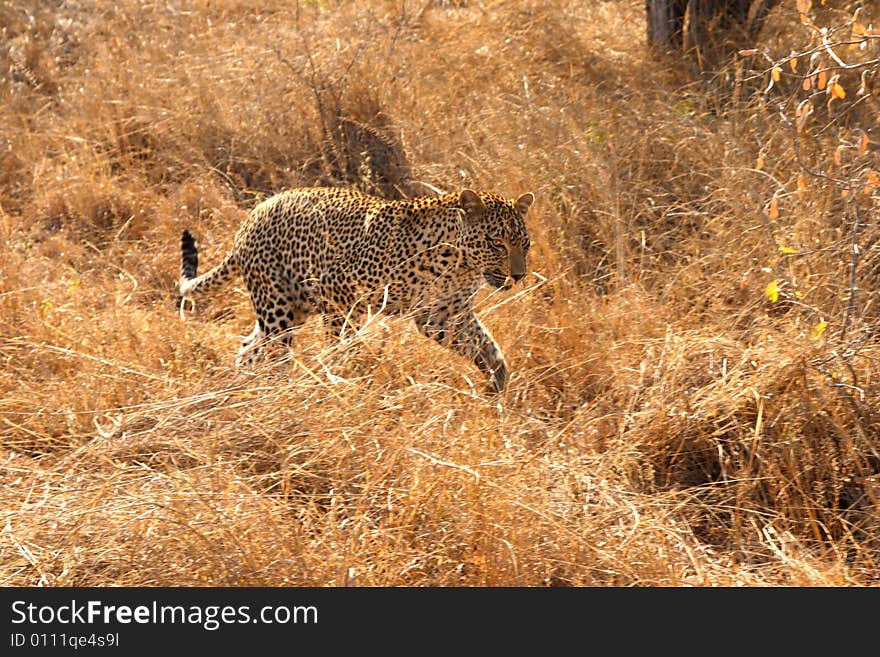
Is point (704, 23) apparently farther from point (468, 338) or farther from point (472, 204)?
point (468, 338)

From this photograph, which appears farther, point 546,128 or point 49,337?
point 546,128

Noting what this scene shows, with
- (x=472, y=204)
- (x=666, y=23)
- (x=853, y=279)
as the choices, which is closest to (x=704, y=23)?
(x=666, y=23)

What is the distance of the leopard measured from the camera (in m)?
6.15

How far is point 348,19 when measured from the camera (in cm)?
1025

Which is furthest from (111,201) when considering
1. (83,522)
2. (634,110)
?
(83,522)

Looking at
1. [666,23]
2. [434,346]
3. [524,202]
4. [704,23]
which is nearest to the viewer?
[434,346]

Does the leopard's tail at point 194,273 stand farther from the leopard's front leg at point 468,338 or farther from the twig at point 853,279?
the twig at point 853,279

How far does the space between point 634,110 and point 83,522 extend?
16.3 feet

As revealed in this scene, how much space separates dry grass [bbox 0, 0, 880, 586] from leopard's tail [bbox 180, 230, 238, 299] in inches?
8.2

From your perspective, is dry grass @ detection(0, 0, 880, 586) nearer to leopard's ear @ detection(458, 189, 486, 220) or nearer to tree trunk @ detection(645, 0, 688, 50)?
tree trunk @ detection(645, 0, 688, 50)

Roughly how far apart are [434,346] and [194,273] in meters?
1.87

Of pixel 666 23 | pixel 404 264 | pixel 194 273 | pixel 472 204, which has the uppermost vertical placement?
pixel 666 23

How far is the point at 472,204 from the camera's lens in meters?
6.19
